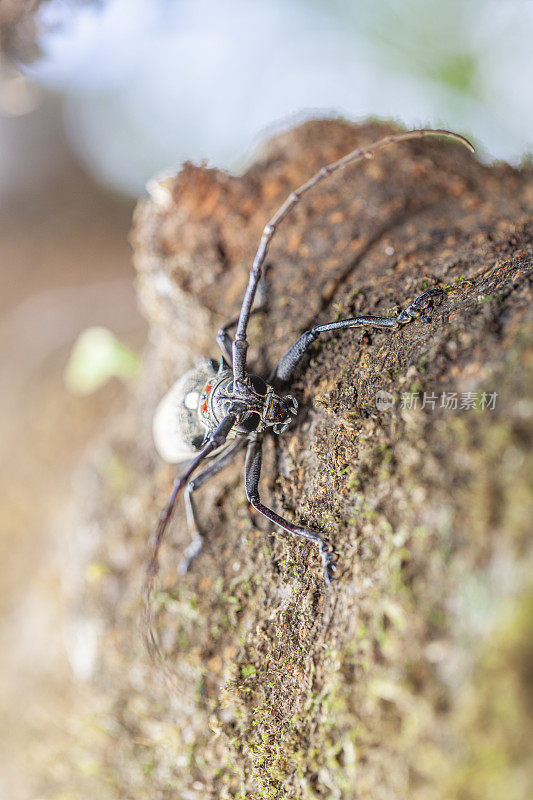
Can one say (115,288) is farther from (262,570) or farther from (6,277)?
(262,570)

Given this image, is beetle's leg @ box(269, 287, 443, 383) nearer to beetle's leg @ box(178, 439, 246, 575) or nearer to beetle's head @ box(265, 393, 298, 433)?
beetle's head @ box(265, 393, 298, 433)

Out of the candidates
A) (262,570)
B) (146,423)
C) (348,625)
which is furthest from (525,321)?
(146,423)

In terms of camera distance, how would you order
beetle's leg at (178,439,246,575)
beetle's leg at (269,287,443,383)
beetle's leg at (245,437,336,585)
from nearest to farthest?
beetle's leg at (245,437,336,585)
beetle's leg at (269,287,443,383)
beetle's leg at (178,439,246,575)

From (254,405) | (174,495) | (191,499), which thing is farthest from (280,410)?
(191,499)

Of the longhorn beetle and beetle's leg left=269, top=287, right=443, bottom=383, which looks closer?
the longhorn beetle

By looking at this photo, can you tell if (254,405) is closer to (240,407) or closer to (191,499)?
(240,407)

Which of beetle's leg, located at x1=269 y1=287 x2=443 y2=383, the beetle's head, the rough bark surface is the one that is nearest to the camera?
the rough bark surface

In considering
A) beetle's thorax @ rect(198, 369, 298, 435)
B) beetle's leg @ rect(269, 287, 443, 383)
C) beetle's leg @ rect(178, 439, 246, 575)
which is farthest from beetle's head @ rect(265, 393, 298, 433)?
beetle's leg @ rect(178, 439, 246, 575)

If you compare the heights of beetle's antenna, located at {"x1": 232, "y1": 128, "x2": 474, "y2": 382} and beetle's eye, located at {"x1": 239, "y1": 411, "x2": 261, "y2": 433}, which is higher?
beetle's antenna, located at {"x1": 232, "y1": 128, "x2": 474, "y2": 382}
